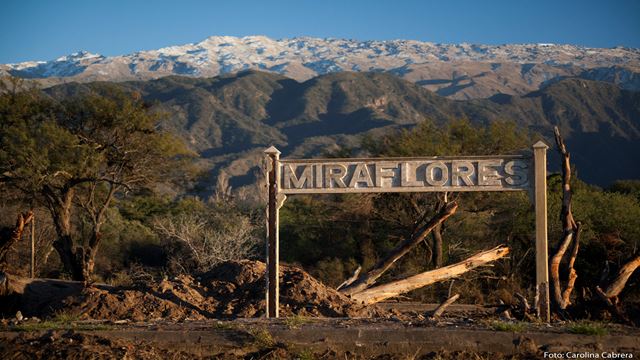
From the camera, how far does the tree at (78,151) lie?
821 inches

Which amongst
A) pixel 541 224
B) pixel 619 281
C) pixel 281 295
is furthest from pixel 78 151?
pixel 619 281

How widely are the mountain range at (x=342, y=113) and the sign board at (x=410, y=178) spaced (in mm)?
62688

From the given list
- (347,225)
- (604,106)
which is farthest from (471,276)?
(604,106)

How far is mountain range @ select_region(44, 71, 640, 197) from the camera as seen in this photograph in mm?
83188

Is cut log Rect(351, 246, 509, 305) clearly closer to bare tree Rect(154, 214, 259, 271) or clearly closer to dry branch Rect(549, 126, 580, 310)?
dry branch Rect(549, 126, 580, 310)

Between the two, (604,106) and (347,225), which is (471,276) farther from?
(604,106)

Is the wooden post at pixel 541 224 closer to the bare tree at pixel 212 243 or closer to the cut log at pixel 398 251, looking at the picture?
the cut log at pixel 398 251

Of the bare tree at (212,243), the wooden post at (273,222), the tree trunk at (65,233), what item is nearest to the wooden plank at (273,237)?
the wooden post at (273,222)

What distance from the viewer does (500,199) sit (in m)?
22.5

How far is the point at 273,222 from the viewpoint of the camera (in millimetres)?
11273

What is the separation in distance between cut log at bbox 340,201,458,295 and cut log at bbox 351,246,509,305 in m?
0.19

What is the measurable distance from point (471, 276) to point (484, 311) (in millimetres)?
7305

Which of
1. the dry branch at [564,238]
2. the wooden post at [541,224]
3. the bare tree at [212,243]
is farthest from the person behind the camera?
the bare tree at [212,243]

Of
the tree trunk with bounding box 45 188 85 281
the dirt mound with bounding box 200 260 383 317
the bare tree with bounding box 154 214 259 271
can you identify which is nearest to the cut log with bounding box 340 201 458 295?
the dirt mound with bounding box 200 260 383 317
